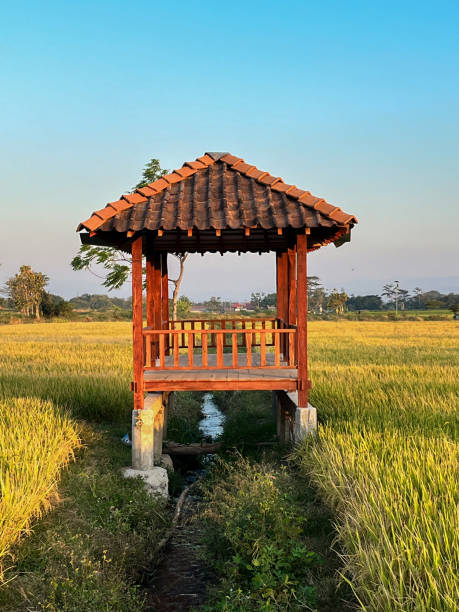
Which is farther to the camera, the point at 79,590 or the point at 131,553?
the point at 131,553

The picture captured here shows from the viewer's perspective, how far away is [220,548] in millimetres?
5254

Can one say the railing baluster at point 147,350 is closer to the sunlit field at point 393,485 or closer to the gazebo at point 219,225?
the gazebo at point 219,225

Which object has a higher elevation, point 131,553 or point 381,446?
point 381,446

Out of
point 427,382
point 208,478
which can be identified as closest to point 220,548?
point 208,478

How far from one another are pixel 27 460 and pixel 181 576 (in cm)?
214

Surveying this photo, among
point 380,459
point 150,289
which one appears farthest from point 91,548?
point 150,289

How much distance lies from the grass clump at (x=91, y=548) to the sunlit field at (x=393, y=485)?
1923 mm

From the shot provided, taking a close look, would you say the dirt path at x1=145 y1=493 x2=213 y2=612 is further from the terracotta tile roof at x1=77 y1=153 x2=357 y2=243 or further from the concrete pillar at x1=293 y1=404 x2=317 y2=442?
the terracotta tile roof at x1=77 y1=153 x2=357 y2=243

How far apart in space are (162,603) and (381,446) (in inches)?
116

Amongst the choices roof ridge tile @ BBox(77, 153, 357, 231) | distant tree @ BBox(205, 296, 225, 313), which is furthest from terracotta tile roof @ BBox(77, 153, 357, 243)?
distant tree @ BBox(205, 296, 225, 313)

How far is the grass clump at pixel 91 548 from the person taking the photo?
4.25 metres

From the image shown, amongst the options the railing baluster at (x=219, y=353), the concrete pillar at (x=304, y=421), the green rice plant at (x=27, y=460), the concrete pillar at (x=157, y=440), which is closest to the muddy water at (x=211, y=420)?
the concrete pillar at (x=157, y=440)

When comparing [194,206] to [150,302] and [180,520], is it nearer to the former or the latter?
[150,302]

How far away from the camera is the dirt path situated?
492 centimetres
